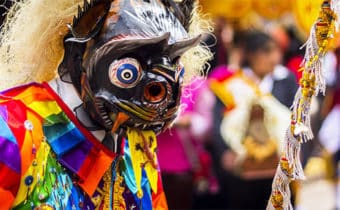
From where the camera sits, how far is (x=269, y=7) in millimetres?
8398

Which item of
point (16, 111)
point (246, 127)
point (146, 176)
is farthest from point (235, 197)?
point (16, 111)

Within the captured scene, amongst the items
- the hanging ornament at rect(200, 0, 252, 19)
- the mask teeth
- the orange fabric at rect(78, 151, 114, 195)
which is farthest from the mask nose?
the hanging ornament at rect(200, 0, 252, 19)

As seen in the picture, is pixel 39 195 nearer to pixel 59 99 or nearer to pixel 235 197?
pixel 59 99

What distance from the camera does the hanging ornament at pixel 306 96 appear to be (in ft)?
9.22

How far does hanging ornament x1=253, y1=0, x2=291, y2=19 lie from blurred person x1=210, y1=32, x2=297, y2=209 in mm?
1342

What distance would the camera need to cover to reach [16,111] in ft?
9.43

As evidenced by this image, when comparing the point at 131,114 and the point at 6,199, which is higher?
the point at 131,114

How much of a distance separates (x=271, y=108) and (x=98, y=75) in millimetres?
3223

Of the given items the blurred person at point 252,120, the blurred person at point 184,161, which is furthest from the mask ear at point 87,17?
the blurred person at point 252,120


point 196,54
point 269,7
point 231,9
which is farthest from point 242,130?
point 196,54

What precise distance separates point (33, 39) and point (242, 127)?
3.24 m

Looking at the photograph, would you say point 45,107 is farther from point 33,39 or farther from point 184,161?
point 184,161

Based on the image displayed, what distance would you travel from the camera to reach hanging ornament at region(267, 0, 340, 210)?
2.81 meters

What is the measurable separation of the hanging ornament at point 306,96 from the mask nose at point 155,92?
1.32 ft
